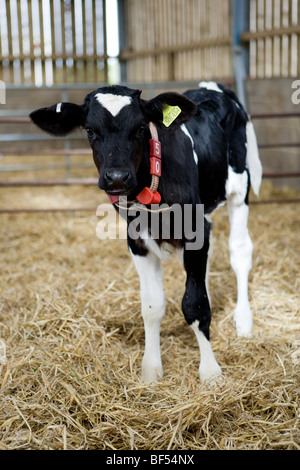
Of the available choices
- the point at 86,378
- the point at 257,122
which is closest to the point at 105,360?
the point at 86,378

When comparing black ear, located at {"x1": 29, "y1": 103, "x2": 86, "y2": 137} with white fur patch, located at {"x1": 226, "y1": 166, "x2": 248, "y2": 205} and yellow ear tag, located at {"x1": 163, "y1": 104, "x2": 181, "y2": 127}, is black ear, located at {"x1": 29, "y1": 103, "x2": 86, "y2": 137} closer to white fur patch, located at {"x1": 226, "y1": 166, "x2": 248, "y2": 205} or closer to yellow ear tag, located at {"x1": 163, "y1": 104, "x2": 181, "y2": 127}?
yellow ear tag, located at {"x1": 163, "y1": 104, "x2": 181, "y2": 127}

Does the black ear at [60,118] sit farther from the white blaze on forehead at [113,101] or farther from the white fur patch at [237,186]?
the white fur patch at [237,186]

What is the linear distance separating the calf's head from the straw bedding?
91cm

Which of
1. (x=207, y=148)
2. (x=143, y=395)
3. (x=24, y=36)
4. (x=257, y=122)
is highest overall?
(x=24, y=36)

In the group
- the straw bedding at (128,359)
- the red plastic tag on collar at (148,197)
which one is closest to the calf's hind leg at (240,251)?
the straw bedding at (128,359)

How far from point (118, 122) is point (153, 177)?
293 millimetres

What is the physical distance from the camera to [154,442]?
209 centimetres

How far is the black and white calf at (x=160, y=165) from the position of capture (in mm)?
2340

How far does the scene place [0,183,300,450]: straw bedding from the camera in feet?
7.04

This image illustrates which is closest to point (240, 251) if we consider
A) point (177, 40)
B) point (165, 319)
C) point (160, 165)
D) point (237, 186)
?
point (237, 186)

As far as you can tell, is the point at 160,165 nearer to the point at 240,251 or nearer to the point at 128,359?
the point at 128,359

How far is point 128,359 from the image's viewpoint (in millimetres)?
2787
